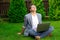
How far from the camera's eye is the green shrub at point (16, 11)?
49.1ft

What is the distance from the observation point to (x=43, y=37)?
31.4ft

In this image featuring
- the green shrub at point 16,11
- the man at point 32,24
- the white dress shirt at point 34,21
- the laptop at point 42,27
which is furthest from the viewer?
the green shrub at point 16,11

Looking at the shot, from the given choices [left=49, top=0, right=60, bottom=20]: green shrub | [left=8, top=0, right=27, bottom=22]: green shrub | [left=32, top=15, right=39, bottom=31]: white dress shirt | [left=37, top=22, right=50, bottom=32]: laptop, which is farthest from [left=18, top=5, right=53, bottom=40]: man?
[left=49, top=0, right=60, bottom=20]: green shrub

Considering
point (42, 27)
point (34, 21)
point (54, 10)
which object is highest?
point (34, 21)

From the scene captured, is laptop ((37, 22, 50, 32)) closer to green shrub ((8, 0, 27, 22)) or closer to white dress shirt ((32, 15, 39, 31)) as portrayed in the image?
white dress shirt ((32, 15, 39, 31))

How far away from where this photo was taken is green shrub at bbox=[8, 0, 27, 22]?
1498 cm

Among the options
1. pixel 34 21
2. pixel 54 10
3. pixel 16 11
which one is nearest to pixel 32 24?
pixel 34 21

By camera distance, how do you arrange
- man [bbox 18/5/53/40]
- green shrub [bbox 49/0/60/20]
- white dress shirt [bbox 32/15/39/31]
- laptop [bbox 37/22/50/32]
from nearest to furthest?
laptop [bbox 37/22/50/32] < man [bbox 18/5/53/40] < white dress shirt [bbox 32/15/39/31] < green shrub [bbox 49/0/60/20]

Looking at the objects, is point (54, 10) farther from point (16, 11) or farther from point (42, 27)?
point (42, 27)

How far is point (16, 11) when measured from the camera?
15.1m

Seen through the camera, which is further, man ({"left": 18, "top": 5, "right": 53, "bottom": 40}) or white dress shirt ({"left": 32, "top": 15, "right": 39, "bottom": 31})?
white dress shirt ({"left": 32, "top": 15, "right": 39, "bottom": 31})

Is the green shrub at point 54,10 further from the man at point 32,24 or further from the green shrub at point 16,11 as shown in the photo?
the man at point 32,24

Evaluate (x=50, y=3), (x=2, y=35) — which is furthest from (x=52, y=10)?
(x=2, y=35)

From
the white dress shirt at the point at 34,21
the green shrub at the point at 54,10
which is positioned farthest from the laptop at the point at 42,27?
the green shrub at the point at 54,10
